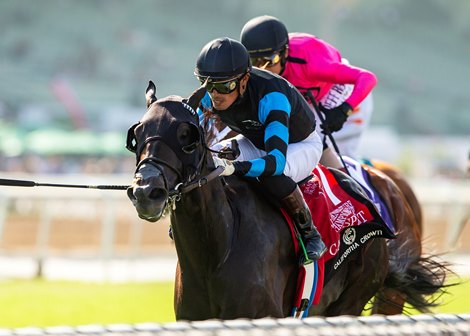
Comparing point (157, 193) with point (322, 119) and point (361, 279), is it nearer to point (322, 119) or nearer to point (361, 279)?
point (361, 279)

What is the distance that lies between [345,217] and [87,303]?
4.40 meters

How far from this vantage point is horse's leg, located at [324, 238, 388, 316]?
5.66 m

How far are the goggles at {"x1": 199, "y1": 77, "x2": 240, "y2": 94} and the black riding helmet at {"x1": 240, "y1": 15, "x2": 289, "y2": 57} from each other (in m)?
1.37

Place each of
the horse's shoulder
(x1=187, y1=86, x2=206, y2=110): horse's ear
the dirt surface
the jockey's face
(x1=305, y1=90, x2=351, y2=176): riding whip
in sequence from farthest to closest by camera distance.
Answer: the dirt surface < (x1=305, y1=90, x2=351, y2=176): riding whip < the horse's shoulder < the jockey's face < (x1=187, y1=86, x2=206, y2=110): horse's ear

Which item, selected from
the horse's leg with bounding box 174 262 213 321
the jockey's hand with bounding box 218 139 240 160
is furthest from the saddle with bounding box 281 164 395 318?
the horse's leg with bounding box 174 262 213 321

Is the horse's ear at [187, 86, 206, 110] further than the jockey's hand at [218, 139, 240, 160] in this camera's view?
No

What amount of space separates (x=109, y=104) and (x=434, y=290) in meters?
33.1

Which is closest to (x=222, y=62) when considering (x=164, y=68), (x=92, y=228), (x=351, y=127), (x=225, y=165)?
(x=225, y=165)

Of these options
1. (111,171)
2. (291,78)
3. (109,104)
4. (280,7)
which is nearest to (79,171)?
(111,171)

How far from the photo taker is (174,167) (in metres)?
4.03

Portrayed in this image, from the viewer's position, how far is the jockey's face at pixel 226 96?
4.66 m

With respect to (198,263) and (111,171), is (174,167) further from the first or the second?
(111,171)

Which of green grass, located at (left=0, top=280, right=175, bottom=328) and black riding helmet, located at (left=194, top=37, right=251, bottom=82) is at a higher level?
black riding helmet, located at (left=194, top=37, right=251, bottom=82)

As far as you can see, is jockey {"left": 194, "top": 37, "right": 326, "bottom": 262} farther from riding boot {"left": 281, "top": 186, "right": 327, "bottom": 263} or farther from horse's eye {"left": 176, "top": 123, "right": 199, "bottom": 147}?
horse's eye {"left": 176, "top": 123, "right": 199, "bottom": 147}
